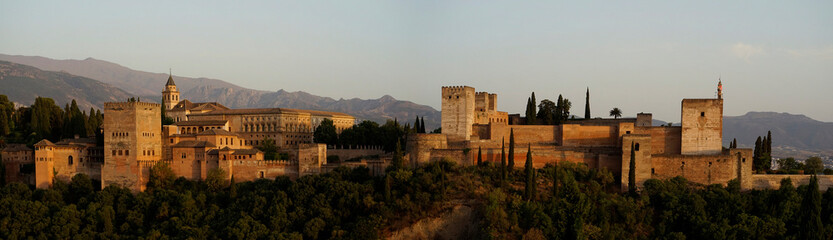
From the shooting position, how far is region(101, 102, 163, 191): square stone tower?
44.2m

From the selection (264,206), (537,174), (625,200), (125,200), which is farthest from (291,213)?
(625,200)

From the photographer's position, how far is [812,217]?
33.2m

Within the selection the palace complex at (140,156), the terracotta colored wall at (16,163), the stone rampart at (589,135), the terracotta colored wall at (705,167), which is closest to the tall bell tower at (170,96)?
the palace complex at (140,156)

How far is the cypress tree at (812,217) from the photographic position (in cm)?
3306

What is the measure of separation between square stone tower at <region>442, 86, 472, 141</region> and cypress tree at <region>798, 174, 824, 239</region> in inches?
786

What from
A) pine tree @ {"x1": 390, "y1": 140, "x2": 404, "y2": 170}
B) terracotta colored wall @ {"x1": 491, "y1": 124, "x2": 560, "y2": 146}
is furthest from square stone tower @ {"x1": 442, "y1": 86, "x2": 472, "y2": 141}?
pine tree @ {"x1": 390, "y1": 140, "x2": 404, "y2": 170}

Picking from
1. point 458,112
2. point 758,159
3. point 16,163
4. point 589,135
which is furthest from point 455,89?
point 16,163

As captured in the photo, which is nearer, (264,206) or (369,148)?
(264,206)

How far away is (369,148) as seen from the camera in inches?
2042

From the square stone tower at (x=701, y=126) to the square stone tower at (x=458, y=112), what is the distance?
528 inches

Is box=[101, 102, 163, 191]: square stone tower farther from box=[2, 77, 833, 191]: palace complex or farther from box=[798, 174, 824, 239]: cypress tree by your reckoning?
box=[798, 174, 824, 239]: cypress tree

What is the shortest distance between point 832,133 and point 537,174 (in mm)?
179281

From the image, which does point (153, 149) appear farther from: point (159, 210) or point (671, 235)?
point (671, 235)

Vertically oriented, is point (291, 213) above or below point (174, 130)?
below
